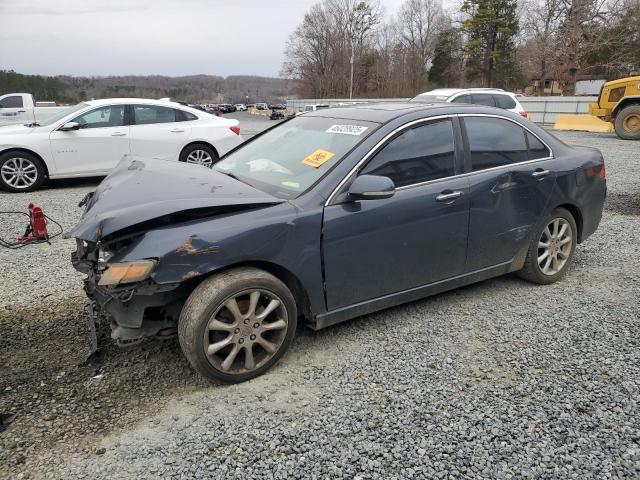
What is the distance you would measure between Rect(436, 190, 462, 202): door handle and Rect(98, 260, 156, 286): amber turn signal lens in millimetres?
2013

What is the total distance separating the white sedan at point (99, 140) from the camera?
8.18 meters

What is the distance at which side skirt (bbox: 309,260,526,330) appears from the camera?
3.22 metres

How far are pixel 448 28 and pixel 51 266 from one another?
6866 centimetres

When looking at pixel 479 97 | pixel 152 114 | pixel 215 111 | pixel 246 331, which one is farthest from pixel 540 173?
pixel 215 111

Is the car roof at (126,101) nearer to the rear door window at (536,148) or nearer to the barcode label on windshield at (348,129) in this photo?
the barcode label on windshield at (348,129)

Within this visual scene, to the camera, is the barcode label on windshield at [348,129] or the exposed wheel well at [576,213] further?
the exposed wheel well at [576,213]

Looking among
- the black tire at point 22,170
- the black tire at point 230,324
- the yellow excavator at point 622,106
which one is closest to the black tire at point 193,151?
the black tire at point 22,170

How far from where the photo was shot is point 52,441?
2.45 metres

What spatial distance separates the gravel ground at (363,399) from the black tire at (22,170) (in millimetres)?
5001

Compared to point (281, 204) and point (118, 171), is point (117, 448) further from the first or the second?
point (118, 171)

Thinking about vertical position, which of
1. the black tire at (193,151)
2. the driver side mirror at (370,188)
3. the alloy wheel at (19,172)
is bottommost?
the alloy wheel at (19,172)

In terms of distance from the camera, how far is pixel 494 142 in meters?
3.93

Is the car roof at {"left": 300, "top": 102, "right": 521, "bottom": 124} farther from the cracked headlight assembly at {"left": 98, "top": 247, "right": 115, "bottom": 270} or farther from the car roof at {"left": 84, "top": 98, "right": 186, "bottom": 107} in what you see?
the car roof at {"left": 84, "top": 98, "right": 186, "bottom": 107}

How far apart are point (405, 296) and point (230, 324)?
1.34 m
